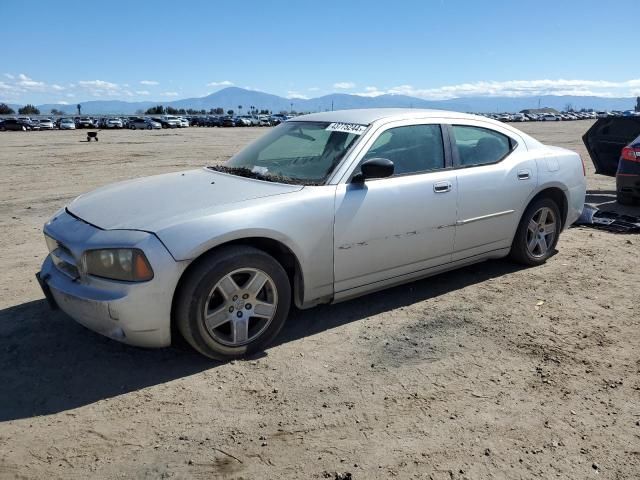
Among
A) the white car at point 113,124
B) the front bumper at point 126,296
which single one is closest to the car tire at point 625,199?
the front bumper at point 126,296

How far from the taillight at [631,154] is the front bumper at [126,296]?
7.07m

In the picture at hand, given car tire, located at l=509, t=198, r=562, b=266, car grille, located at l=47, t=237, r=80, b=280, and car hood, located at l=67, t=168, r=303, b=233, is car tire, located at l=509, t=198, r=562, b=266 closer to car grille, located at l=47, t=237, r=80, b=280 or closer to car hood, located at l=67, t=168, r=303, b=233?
car hood, located at l=67, t=168, r=303, b=233

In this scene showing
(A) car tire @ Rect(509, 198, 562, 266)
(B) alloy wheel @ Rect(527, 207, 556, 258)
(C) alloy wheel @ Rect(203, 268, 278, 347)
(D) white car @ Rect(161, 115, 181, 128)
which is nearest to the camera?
(C) alloy wheel @ Rect(203, 268, 278, 347)

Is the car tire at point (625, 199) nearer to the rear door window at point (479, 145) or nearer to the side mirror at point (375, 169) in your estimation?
the rear door window at point (479, 145)

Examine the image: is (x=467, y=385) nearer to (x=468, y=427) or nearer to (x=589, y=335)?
(x=468, y=427)

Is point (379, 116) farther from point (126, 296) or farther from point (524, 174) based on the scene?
point (126, 296)

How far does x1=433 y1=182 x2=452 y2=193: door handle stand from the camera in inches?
167

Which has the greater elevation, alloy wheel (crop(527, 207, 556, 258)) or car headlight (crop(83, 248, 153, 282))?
car headlight (crop(83, 248, 153, 282))

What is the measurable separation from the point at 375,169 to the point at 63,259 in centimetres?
219

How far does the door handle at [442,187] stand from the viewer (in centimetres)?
424

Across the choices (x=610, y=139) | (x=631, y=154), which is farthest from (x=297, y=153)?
(x=610, y=139)

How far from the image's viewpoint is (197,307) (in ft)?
10.5

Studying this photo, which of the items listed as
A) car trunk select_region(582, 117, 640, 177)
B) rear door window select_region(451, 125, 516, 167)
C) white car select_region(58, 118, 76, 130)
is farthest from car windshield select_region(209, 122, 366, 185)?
white car select_region(58, 118, 76, 130)

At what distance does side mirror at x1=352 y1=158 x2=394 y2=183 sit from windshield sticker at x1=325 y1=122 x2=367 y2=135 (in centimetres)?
40
